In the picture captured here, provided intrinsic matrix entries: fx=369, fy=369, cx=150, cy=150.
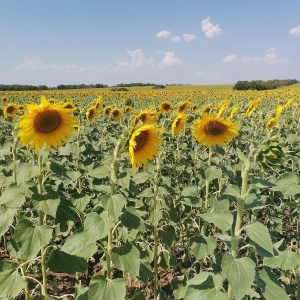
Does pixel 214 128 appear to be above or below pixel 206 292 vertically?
above

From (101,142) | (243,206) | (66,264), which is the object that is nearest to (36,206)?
(66,264)

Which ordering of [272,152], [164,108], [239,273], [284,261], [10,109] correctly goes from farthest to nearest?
[10,109] → [164,108] → [284,261] → [272,152] → [239,273]

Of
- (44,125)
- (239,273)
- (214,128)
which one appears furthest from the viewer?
(214,128)

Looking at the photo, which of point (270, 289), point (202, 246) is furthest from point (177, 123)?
point (270, 289)

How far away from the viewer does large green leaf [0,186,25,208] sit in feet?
7.50

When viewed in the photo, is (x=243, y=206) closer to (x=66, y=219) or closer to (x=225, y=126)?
(x=66, y=219)

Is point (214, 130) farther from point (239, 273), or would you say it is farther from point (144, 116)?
point (239, 273)

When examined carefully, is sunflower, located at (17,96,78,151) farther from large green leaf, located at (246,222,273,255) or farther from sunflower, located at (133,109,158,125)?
large green leaf, located at (246,222,273,255)

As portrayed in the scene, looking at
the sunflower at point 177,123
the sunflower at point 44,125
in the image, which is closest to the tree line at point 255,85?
the sunflower at point 177,123

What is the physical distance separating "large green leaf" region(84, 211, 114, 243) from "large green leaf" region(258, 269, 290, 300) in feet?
3.00

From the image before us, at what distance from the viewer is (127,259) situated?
230cm

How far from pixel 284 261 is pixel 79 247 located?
1.24 meters

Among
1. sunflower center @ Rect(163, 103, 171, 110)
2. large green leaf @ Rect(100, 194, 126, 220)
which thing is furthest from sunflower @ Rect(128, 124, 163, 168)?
sunflower center @ Rect(163, 103, 171, 110)

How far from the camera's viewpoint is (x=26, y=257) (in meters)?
2.21
